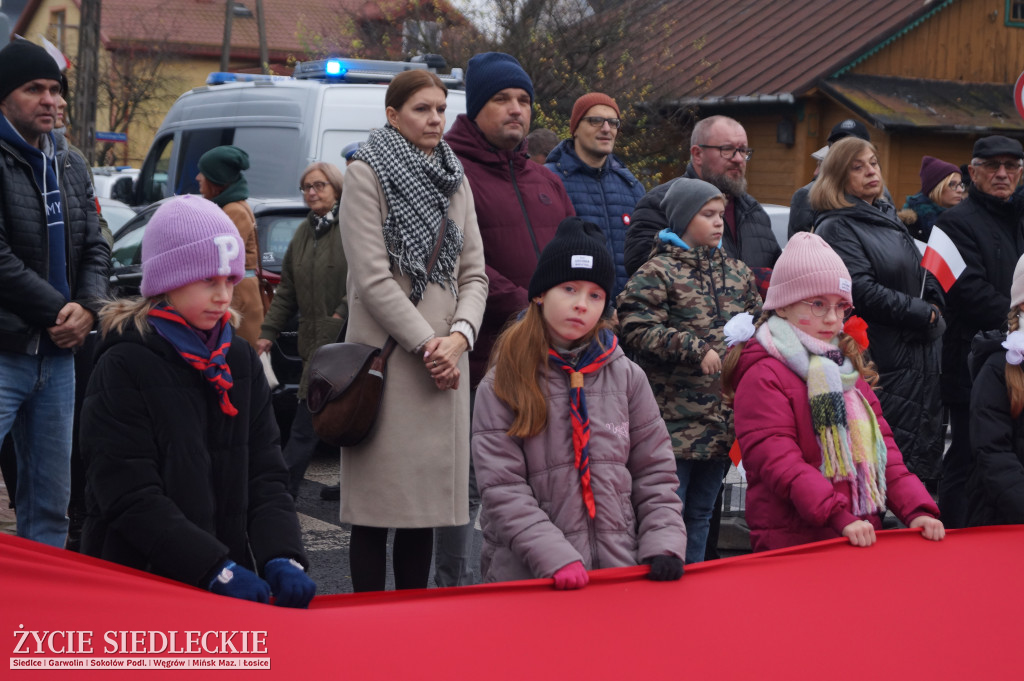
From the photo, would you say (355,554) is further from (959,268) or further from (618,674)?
(959,268)

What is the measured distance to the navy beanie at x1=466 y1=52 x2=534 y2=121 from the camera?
520 centimetres

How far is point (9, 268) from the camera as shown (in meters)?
4.59

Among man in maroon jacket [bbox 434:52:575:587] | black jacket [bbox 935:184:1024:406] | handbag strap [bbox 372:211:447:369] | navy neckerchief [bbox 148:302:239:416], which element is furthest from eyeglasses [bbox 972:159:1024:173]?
navy neckerchief [bbox 148:302:239:416]

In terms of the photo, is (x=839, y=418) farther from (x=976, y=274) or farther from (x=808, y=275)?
(x=976, y=274)

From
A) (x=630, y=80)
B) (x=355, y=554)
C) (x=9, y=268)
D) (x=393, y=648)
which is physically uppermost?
(x=630, y=80)

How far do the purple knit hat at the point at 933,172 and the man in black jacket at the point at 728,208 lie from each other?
339cm

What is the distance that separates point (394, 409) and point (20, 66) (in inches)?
73.8

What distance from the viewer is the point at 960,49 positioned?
933 inches

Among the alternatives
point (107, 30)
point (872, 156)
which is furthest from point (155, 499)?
point (107, 30)

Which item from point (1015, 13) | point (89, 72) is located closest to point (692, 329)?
point (89, 72)

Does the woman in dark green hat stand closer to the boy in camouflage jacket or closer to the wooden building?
the boy in camouflage jacket

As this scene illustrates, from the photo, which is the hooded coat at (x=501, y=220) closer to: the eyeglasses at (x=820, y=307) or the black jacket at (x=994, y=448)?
the eyeglasses at (x=820, y=307)

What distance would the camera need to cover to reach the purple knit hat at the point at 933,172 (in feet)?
30.4

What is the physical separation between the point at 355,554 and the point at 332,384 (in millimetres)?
694
